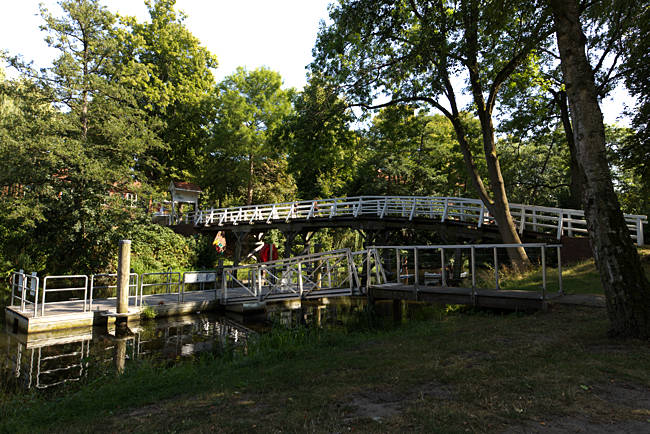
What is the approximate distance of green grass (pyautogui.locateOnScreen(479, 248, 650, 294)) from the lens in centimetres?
1025

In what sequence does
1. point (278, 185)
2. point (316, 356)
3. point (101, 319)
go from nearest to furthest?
point (316, 356)
point (101, 319)
point (278, 185)

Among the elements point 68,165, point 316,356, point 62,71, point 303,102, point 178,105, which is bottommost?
point 316,356

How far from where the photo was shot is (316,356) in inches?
258

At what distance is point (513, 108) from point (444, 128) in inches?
522

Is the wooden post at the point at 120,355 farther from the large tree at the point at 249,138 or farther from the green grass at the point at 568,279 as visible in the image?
the large tree at the point at 249,138

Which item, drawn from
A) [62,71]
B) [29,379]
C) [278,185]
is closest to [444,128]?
[278,185]

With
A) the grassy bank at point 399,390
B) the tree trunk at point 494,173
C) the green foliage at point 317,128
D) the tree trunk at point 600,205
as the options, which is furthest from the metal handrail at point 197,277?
the tree trunk at point 600,205

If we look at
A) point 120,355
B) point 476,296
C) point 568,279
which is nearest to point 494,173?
point 568,279

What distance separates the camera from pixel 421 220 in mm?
18984

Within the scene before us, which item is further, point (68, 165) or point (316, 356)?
point (68, 165)

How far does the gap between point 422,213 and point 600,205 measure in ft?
47.2

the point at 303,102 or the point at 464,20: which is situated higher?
the point at 464,20

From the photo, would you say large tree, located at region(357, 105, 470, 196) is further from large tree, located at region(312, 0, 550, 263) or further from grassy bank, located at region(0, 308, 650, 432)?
grassy bank, located at region(0, 308, 650, 432)

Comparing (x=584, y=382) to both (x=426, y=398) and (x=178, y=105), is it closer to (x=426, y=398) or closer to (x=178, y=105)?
(x=426, y=398)
